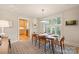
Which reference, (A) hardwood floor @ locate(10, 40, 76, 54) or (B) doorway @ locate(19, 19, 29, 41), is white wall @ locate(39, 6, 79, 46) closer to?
(A) hardwood floor @ locate(10, 40, 76, 54)

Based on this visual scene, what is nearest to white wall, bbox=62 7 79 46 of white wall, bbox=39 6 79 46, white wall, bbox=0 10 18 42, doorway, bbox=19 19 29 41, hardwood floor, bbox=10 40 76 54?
white wall, bbox=39 6 79 46

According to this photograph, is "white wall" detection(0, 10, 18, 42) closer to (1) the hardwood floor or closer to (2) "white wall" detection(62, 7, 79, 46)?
(1) the hardwood floor

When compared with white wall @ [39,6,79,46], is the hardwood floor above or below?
below

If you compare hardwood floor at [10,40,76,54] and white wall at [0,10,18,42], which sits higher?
white wall at [0,10,18,42]

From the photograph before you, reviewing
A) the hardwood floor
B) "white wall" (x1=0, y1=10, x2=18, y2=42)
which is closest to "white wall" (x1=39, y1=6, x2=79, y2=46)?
the hardwood floor

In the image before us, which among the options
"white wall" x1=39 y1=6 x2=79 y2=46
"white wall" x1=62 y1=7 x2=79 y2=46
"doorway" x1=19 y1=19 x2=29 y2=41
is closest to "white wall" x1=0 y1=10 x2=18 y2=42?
"doorway" x1=19 y1=19 x2=29 y2=41

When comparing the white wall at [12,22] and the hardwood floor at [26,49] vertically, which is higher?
the white wall at [12,22]

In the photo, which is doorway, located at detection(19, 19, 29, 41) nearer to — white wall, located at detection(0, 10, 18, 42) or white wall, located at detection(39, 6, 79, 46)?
white wall, located at detection(0, 10, 18, 42)

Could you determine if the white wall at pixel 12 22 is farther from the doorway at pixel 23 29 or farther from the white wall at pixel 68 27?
→ the white wall at pixel 68 27

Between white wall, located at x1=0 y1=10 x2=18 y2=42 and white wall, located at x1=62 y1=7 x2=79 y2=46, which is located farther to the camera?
white wall, located at x1=62 y1=7 x2=79 y2=46

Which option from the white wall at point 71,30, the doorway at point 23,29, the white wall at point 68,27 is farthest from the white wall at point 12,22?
the white wall at point 71,30

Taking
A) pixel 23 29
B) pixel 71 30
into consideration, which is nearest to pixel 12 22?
pixel 23 29

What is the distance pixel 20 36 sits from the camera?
395 centimetres

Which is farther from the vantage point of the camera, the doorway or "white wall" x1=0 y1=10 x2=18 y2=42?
the doorway
